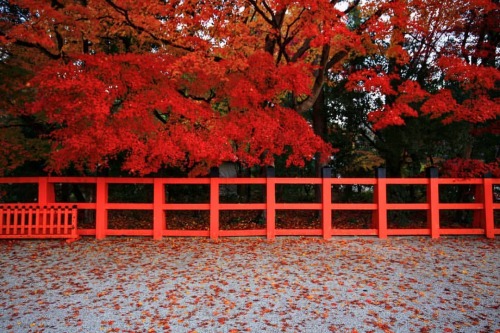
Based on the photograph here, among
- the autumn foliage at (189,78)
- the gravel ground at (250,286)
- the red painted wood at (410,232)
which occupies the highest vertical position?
the autumn foliage at (189,78)

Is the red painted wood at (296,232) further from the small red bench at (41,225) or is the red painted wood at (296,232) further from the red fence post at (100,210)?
the small red bench at (41,225)

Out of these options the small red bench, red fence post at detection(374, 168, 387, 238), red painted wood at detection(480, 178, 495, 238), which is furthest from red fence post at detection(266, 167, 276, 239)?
red painted wood at detection(480, 178, 495, 238)

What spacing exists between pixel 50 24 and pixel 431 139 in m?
10.7

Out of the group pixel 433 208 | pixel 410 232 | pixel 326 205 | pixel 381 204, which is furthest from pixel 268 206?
pixel 433 208

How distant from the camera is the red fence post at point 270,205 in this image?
31.3 feet

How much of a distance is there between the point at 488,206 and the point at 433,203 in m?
1.41

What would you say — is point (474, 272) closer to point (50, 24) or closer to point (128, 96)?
point (128, 96)

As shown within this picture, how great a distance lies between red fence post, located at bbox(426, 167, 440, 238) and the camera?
380 inches

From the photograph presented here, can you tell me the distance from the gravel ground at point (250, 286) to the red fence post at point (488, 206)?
640 millimetres

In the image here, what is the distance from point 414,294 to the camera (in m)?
5.43

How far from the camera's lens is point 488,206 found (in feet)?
32.2

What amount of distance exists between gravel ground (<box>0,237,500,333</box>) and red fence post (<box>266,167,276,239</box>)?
1.69 feet

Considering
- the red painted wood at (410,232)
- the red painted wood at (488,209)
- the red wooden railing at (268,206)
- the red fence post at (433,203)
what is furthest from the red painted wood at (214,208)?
the red painted wood at (488,209)

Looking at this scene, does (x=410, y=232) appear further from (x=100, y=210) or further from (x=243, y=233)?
(x=100, y=210)
